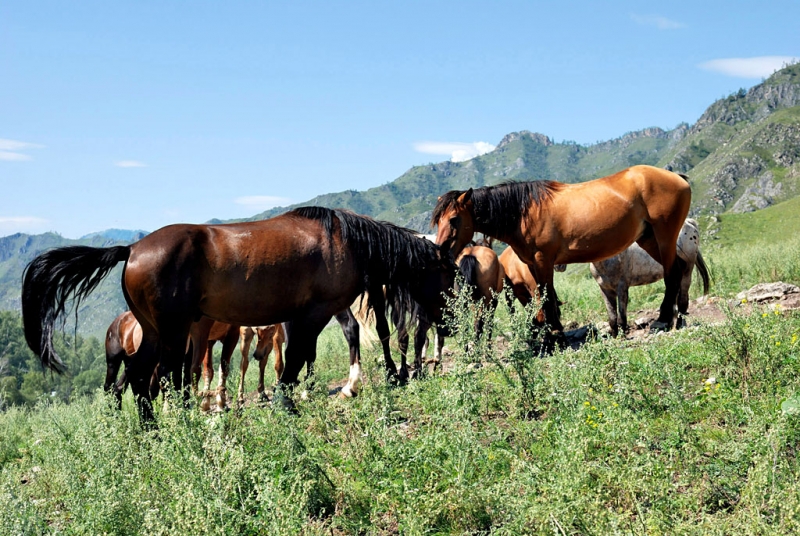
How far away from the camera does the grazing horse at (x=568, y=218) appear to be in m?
8.07

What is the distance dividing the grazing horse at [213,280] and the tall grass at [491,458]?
89 centimetres

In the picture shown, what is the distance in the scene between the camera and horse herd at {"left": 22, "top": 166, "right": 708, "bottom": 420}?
583cm

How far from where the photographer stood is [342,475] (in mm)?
4094

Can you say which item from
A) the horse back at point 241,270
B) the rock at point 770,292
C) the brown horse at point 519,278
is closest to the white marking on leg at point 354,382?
the horse back at point 241,270

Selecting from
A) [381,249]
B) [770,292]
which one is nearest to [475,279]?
[381,249]

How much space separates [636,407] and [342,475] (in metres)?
2.24

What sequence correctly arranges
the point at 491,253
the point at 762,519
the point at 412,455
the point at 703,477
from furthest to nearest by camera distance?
the point at 491,253, the point at 412,455, the point at 703,477, the point at 762,519

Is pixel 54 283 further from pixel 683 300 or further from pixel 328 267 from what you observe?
pixel 683 300

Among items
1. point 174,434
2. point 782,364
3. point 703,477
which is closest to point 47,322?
point 174,434

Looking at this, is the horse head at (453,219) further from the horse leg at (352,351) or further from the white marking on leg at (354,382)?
the white marking on leg at (354,382)

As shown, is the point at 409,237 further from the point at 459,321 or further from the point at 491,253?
the point at 491,253

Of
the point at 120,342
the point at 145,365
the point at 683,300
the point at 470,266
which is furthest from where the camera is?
the point at 470,266

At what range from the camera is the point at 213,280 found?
5.91m

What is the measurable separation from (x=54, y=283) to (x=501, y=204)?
531 cm
